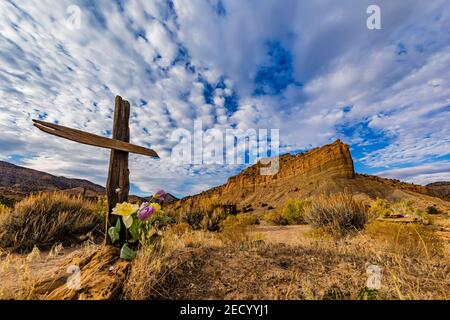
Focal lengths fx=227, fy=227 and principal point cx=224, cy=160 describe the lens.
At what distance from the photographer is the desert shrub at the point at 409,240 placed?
14.3 ft

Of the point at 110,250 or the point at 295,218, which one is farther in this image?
the point at 295,218

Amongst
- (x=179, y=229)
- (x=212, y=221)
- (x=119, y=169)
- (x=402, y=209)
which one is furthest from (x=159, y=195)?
(x=402, y=209)

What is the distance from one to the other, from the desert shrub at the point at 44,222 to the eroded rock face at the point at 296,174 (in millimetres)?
19454

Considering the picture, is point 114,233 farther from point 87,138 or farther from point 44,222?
point 44,222

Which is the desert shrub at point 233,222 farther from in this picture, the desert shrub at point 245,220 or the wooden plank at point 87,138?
the wooden plank at point 87,138

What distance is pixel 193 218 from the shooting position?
37.9 ft

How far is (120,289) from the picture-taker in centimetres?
248

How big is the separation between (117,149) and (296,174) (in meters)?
36.4

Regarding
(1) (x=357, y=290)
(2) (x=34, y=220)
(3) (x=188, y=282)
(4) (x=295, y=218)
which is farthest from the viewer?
(4) (x=295, y=218)

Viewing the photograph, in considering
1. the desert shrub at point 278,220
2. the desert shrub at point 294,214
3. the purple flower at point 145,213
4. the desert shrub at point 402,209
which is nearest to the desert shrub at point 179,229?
the purple flower at point 145,213

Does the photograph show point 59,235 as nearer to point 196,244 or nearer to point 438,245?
point 196,244
